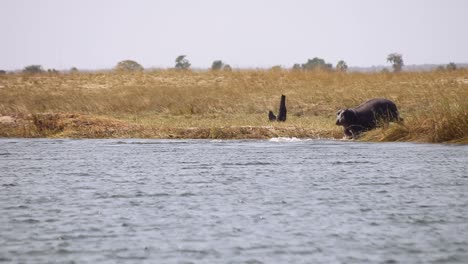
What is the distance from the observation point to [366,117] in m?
29.7

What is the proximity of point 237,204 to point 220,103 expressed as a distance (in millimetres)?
21554

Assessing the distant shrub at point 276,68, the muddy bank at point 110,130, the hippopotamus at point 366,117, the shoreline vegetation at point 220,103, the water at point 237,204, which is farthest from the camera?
the distant shrub at point 276,68

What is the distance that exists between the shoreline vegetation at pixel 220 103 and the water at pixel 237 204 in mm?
2821

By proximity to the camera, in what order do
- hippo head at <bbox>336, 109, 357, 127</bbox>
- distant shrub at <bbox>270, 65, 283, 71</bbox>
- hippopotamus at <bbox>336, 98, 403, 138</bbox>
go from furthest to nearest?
distant shrub at <bbox>270, 65, 283, 71</bbox> → hippopotamus at <bbox>336, 98, 403, 138</bbox> → hippo head at <bbox>336, 109, 357, 127</bbox>

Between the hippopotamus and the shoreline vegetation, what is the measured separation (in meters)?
0.51

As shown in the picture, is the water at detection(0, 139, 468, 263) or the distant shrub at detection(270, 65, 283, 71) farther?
the distant shrub at detection(270, 65, 283, 71)

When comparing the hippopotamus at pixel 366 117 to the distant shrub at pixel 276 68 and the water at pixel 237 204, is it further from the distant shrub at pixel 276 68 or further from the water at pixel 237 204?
the distant shrub at pixel 276 68

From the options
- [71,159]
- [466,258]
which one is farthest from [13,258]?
[71,159]

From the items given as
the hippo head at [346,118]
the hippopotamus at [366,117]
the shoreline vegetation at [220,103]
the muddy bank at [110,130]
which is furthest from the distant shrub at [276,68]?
the hippo head at [346,118]

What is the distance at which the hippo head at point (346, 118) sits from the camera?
94.6ft

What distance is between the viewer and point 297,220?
15.2 metres

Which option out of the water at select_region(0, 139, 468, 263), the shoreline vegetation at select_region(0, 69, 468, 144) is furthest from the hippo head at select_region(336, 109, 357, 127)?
the water at select_region(0, 139, 468, 263)

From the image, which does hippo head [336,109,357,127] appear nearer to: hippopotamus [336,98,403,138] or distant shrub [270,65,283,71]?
hippopotamus [336,98,403,138]

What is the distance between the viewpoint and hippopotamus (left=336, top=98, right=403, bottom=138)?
95.1ft
